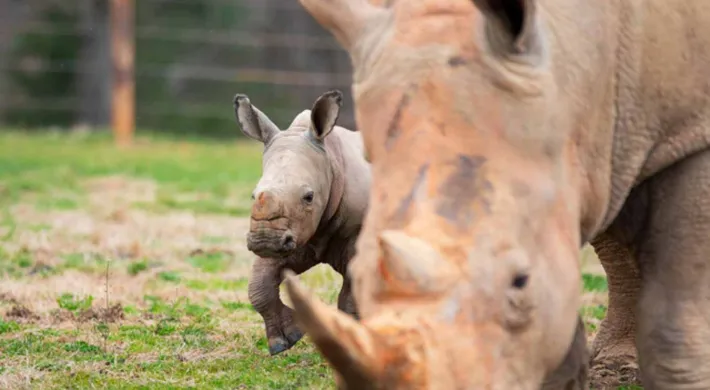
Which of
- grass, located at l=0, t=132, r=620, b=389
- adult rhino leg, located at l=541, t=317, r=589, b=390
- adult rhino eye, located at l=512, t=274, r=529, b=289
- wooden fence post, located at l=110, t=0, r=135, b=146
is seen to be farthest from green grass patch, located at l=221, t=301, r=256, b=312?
wooden fence post, located at l=110, t=0, r=135, b=146

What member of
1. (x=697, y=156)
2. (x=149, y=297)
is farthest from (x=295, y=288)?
(x=149, y=297)

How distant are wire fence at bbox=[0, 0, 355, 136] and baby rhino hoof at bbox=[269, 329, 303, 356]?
47.5ft

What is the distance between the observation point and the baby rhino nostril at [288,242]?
5.73m

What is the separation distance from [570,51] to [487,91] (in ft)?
1.29

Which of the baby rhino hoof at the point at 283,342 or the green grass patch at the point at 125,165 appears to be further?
the green grass patch at the point at 125,165

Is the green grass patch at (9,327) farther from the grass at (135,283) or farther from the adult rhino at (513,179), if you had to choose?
the adult rhino at (513,179)

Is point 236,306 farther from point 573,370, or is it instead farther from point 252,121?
point 573,370

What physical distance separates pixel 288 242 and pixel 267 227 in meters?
0.14

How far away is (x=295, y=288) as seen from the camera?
2846 millimetres

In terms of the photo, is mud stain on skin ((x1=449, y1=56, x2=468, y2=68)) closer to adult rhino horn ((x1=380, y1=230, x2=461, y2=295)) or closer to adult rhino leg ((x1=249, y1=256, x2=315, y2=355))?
adult rhino horn ((x1=380, y1=230, x2=461, y2=295))

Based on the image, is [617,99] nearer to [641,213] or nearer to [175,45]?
[641,213]

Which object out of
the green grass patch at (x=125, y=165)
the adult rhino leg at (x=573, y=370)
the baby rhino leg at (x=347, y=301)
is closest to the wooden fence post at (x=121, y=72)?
the green grass patch at (x=125, y=165)

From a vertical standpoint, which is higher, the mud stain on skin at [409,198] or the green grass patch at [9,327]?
the mud stain on skin at [409,198]

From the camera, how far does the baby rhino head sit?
5688 mm
